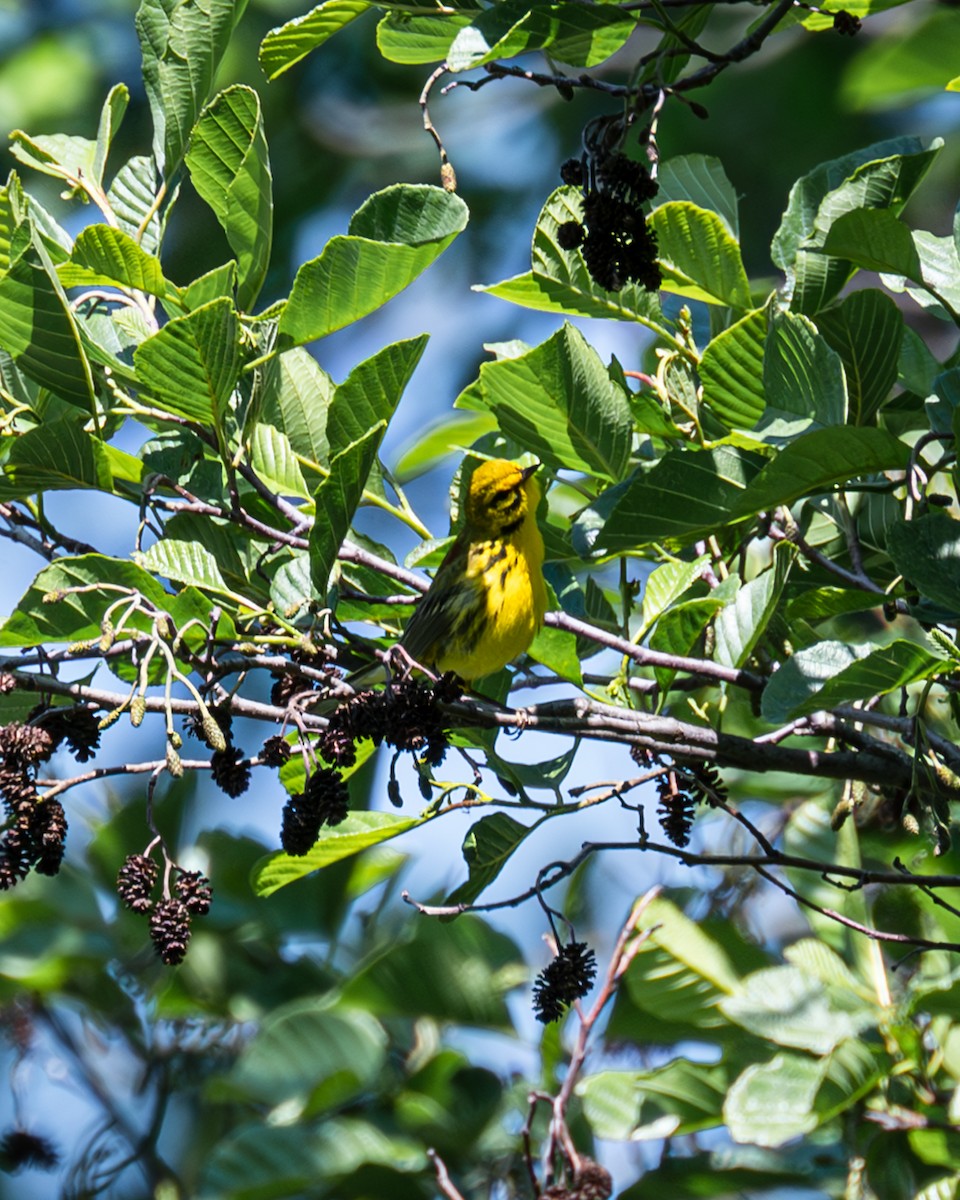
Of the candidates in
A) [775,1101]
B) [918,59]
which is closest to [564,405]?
[775,1101]

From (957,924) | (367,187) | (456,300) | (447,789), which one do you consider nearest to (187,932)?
(447,789)

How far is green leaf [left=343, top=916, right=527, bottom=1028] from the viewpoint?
9.64ft

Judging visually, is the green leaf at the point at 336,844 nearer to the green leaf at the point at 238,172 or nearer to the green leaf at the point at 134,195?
the green leaf at the point at 238,172

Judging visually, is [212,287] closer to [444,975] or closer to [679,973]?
[679,973]

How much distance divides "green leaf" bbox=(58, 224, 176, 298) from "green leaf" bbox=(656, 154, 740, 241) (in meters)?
0.80

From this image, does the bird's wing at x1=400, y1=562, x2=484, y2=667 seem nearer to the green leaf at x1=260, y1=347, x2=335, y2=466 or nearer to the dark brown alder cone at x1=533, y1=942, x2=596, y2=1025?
the green leaf at x1=260, y1=347, x2=335, y2=466

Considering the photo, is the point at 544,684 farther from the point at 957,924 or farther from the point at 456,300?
the point at 456,300

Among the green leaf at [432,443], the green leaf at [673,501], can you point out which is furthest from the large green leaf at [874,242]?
the green leaf at [432,443]

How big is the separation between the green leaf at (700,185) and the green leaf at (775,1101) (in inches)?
52.9

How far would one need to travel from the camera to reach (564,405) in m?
2.02

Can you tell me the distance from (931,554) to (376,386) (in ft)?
2.31

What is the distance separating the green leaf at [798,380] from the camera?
1.81 meters

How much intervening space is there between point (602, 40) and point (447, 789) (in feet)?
3.37

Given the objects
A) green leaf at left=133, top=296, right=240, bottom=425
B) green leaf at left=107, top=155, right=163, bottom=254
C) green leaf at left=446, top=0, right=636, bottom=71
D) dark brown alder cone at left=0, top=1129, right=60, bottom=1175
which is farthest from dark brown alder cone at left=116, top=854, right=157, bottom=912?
dark brown alder cone at left=0, top=1129, right=60, bottom=1175
